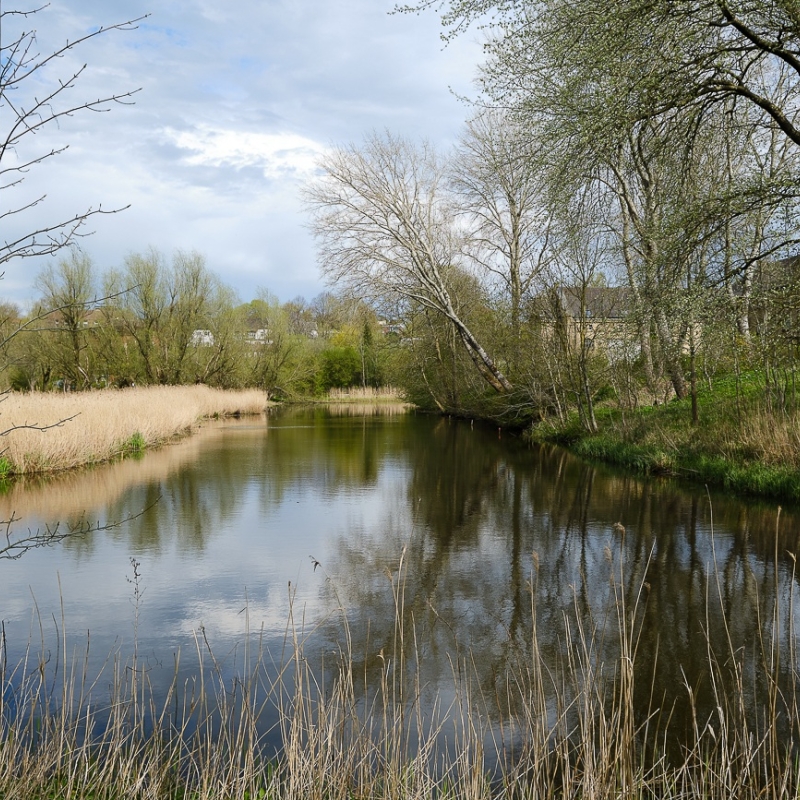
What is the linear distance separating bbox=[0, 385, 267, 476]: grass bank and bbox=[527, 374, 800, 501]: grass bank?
374 inches

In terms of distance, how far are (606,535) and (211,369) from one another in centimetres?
3663

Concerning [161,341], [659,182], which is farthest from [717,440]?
[161,341]

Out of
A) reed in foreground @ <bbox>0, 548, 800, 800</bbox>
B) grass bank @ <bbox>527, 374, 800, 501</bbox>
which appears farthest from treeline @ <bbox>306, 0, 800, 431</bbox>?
reed in foreground @ <bbox>0, 548, 800, 800</bbox>

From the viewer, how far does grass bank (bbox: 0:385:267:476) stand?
46.1 ft

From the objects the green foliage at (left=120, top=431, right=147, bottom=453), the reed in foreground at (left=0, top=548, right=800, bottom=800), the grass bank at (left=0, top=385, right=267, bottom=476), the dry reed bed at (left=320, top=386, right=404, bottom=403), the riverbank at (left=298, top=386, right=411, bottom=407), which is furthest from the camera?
the dry reed bed at (left=320, top=386, right=404, bottom=403)

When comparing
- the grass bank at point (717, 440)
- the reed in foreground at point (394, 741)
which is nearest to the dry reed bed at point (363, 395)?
the grass bank at point (717, 440)

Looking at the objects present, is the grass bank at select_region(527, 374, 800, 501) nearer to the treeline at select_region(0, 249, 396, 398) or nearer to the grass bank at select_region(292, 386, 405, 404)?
the treeline at select_region(0, 249, 396, 398)

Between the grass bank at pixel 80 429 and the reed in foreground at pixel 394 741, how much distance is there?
482cm

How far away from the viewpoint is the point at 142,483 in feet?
45.0

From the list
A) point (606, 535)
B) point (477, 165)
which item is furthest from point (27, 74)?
point (477, 165)

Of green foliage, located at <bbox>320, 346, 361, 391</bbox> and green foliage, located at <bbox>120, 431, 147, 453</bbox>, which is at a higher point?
green foliage, located at <bbox>320, 346, 361, 391</bbox>

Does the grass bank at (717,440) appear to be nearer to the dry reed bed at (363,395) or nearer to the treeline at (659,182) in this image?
the treeline at (659,182)

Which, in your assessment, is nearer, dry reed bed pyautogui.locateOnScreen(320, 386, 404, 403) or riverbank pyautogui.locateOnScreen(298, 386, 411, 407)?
riverbank pyautogui.locateOnScreen(298, 386, 411, 407)

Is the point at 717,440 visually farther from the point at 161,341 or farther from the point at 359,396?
the point at 359,396
